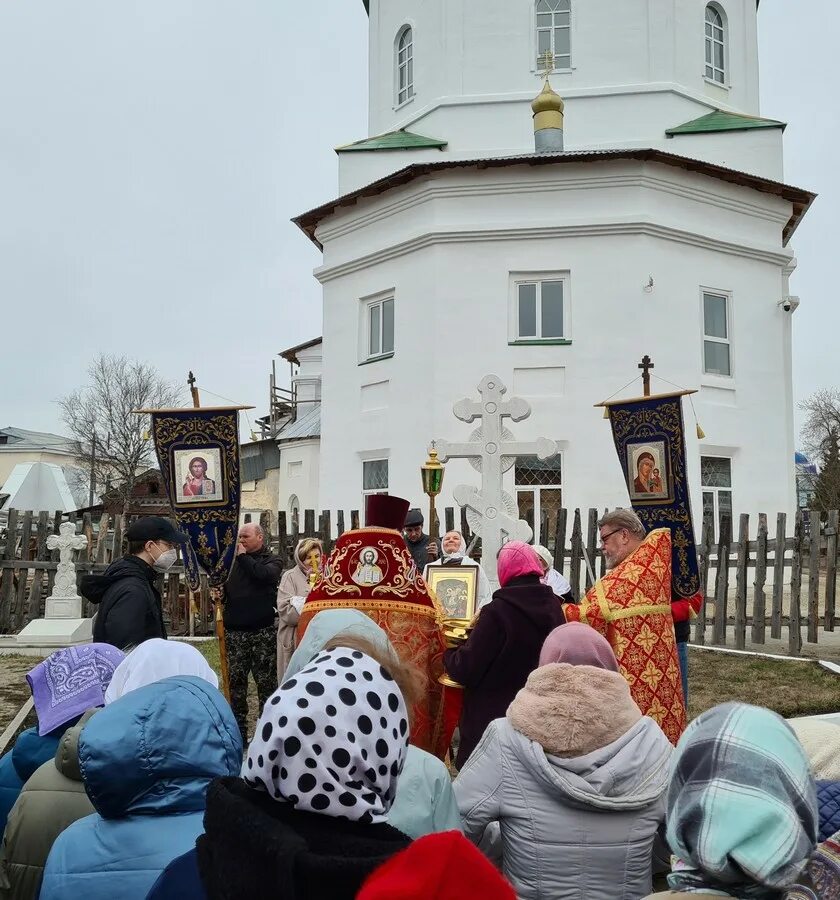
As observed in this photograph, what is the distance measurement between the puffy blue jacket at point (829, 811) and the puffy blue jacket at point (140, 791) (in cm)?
144

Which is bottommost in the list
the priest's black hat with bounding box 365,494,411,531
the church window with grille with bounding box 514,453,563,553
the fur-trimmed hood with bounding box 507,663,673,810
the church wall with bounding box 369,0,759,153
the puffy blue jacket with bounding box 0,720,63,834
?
the puffy blue jacket with bounding box 0,720,63,834

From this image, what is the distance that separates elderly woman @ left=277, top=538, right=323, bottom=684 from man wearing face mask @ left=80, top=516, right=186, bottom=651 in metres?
1.54

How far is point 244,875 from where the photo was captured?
1725 millimetres

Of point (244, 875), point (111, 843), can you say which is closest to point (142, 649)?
point (111, 843)

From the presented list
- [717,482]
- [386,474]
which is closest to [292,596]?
[386,474]

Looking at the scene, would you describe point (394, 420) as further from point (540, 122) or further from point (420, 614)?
point (420, 614)

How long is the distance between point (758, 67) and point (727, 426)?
867 centimetres

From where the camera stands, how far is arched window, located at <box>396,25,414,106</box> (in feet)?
67.7

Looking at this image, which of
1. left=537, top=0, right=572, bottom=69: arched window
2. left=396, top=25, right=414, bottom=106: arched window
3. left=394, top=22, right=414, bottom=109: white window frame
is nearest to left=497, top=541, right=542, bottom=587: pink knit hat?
left=537, top=0, right=572, bottom=69: arched window

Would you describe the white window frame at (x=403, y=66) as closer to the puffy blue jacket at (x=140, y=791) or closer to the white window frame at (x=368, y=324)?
the white window frame at (x=368, y=324)

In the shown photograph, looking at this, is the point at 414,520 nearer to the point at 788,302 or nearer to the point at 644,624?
the point at 644,624

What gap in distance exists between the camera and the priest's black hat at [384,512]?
18.7 ft

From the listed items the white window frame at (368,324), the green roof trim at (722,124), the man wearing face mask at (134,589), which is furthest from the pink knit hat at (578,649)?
the green roof trim at (722,124)

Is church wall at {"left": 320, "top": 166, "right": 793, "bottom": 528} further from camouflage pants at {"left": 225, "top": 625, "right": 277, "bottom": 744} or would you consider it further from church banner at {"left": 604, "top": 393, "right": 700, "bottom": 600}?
camouflage pants at {"left": 225, "top": 625, "right": 277, "bottom": 744}
